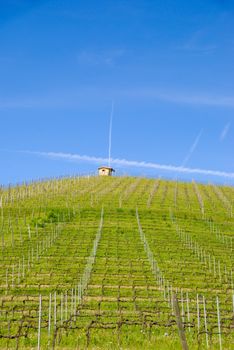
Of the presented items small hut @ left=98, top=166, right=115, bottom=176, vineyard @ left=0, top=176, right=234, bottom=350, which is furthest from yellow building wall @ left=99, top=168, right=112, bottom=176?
vineyard @ left=0, top=176, right=234, bottom=350

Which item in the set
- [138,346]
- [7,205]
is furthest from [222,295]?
[7,205]

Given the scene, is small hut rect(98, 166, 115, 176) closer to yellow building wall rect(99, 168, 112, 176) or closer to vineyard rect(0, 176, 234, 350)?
yellow building wall rect(99, 168, 112, 176)

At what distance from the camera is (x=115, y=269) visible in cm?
3347

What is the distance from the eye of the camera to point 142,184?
96688mm

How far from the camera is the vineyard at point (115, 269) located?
1616 centimetres

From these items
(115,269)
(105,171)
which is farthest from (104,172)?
(115,269)

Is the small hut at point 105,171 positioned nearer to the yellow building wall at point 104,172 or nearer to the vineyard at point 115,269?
the yellow building wall at point 104,172

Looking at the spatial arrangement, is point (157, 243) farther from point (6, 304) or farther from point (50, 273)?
point (6, 304)

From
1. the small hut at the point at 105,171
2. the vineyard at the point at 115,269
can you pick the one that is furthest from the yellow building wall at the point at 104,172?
the vineyard at the point at 115,269

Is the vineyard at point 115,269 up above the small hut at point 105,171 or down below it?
below

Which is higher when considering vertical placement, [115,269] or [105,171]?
[105,171]

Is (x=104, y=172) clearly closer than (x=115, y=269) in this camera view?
No

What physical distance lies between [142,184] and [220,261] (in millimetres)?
58109

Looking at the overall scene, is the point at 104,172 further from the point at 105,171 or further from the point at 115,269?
the point at 115,269
